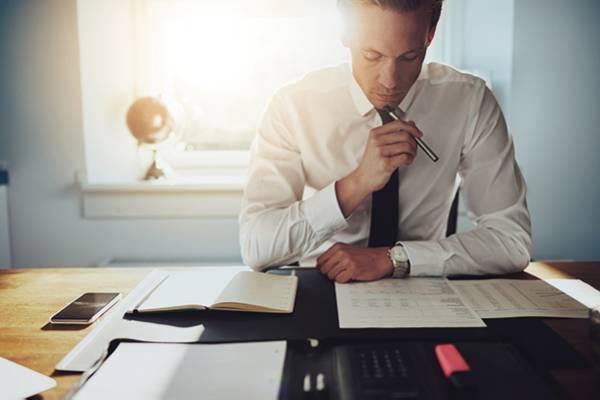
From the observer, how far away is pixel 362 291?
990mm

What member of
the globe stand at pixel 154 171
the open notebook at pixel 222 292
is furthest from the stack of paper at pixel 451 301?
the globe stand at pixel 154 171

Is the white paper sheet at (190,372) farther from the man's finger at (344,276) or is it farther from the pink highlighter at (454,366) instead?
the man's finger at (344,276)

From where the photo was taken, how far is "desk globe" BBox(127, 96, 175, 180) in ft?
7.32

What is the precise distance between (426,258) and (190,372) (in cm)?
59

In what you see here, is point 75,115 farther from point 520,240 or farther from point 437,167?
point 520,240

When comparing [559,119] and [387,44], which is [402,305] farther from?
[559,119]

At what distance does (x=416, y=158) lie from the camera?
143 cm

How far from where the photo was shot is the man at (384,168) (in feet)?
3.77

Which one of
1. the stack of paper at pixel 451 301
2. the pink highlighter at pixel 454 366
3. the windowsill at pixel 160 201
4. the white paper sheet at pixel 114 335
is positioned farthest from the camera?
the windowsill at pixel 160 201

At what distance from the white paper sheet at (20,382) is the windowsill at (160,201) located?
5.25 ft

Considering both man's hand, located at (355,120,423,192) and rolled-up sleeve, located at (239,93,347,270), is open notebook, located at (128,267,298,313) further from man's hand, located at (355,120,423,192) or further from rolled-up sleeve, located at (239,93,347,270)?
man's hand, located at (355,120,423,192)

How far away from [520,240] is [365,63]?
53 cm

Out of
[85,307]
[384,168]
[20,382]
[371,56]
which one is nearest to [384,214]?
[384,168]

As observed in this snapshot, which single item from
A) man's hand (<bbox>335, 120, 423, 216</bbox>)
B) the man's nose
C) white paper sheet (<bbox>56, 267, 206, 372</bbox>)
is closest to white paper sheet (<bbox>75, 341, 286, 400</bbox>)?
white paper sheet (<bbox>56, 267, 206, 372</bbox>)
